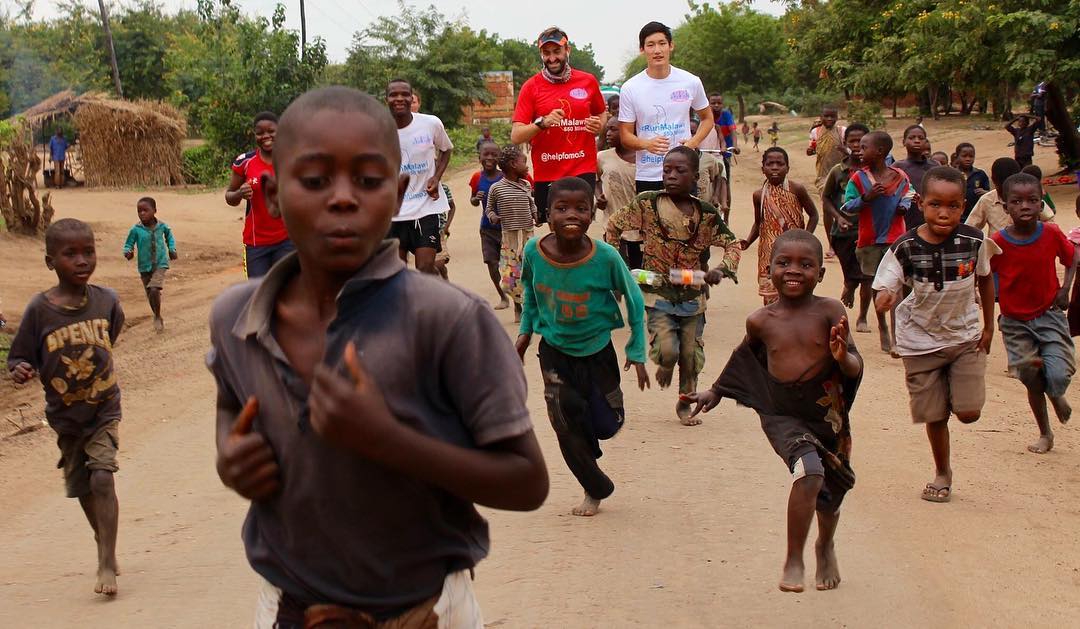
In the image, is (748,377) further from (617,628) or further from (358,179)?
(358,179)

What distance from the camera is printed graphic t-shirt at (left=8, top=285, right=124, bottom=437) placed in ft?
18.0

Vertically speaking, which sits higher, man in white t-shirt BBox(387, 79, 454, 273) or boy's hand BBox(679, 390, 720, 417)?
man in white t-shirt BBox(387, 79, 454, 273)

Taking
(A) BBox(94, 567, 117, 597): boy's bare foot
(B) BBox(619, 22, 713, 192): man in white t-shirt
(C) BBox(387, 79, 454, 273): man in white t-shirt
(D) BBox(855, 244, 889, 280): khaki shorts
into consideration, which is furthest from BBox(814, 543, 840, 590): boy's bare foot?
(D) BBox(855, 244, 889, 280): khaki shorts

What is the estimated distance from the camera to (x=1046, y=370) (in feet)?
24.2

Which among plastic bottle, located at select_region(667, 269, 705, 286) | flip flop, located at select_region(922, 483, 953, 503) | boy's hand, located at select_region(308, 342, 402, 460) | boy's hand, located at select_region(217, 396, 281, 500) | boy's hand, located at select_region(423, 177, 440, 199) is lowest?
flip flop, located at select_region(922, 483, 953, 503)

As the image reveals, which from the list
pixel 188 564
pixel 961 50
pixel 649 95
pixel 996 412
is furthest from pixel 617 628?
pixel 961 50

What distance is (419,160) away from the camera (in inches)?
406

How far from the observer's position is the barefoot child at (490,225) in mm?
12789

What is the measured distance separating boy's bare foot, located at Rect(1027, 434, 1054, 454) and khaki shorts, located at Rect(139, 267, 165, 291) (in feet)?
28.6

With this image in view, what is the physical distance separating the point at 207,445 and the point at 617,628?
420 cm

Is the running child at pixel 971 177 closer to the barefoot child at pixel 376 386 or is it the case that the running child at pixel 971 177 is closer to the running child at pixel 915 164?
the running child at pixel 915 164

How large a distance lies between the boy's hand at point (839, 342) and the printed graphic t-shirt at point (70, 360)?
10.5ft

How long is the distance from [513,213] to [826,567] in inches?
278

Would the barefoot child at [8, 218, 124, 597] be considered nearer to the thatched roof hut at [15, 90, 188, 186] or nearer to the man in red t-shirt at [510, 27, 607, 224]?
the man in red t-shirt at [510, 27, 607, 224]
